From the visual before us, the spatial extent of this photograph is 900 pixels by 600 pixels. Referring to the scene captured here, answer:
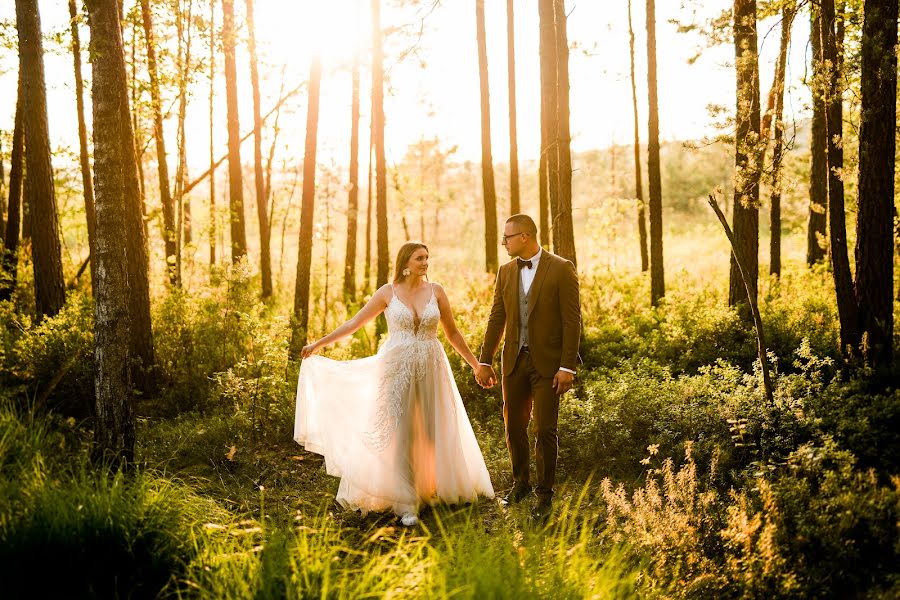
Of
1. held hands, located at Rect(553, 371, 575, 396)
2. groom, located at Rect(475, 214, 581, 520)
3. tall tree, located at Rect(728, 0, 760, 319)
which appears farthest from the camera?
tall tree, located at Rect(728, 0, 760, 319)

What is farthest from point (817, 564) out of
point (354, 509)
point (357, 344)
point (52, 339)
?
point (52, 339)

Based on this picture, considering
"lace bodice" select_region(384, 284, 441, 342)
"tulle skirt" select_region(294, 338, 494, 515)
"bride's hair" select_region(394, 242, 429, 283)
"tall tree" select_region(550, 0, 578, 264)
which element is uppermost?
"tall tree" select_region(550, 0, 578, 264)

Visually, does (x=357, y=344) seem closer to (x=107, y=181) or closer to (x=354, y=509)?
(x=354, y=509)

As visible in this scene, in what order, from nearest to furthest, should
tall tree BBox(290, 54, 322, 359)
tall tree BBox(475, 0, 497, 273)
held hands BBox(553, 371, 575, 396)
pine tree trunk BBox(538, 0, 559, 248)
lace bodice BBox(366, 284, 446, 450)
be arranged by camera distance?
held hands BBox(553, 371, 575, 396) < lace bodice BBox(366, 284, 446, 450) < pine tree trunk BBox(538, 0, 559, 248) < tall tree BBox(290, 54, 322, 359) < tall tree BBox(475, 0, 497, 273)

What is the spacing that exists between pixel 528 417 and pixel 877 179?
16.1ft

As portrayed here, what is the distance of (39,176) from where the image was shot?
11.5m

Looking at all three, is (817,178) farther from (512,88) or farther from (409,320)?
(409,320)

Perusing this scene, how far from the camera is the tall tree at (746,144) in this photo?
857cm

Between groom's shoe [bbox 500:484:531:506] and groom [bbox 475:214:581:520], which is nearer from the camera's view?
groom [bbox 475:214:581:520]

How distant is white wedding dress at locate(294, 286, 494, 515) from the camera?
19.9ft

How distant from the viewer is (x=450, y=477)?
6113 mm

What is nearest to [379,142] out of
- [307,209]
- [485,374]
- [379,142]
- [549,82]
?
[379,142]

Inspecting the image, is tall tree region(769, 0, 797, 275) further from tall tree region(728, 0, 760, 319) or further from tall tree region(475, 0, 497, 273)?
tall tree region(475, 0, 497, 273)

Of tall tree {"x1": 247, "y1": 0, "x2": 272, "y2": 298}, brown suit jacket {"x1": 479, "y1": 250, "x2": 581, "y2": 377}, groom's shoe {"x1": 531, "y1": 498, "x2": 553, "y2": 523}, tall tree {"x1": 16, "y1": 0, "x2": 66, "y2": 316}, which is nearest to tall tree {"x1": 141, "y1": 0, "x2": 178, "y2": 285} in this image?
tall tree {"x1": 16, "y1": 0, "x2": 66, "y2": 316}
